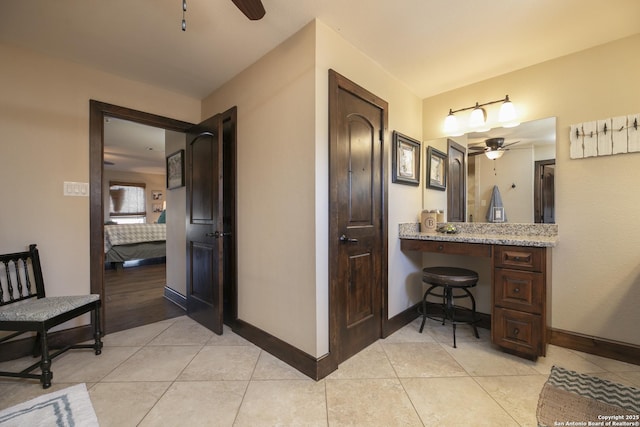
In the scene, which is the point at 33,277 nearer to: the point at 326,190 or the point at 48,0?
the point at 48,0

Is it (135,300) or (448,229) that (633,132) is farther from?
(135,300)

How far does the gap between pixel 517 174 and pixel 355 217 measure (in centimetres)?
165

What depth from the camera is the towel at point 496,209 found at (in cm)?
253

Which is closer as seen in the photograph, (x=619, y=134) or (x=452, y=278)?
(x=619, y=134)

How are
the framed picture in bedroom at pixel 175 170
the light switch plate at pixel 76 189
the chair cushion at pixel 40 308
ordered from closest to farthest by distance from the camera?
the chair cushion at pixel 40 308, the light switch plate at pixel 76 189, the framed picture in bedroom at pixel 175 170

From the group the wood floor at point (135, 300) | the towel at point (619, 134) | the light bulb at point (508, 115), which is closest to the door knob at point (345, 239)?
the light bulb at point (508, 115)

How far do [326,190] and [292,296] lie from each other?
81cm

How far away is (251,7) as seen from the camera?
125 centimetres

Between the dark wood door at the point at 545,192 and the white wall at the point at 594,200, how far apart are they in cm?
4

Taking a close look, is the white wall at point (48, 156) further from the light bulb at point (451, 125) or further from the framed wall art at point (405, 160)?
the light bulb at point (451, 125)

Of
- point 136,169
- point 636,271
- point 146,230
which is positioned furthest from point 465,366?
point 136,169

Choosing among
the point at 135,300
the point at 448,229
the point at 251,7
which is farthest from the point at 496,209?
the point at 135,300

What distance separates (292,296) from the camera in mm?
1938

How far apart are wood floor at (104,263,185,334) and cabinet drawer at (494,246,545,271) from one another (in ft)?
10.6
